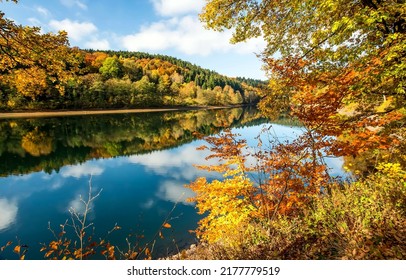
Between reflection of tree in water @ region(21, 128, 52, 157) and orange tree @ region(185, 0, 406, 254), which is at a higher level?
orange tree @ region(185, 0, 406, 254)

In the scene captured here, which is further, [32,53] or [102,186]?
[102,186]

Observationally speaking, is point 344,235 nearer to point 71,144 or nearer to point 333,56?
point 333,56

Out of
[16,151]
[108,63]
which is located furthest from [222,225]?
[108,63]

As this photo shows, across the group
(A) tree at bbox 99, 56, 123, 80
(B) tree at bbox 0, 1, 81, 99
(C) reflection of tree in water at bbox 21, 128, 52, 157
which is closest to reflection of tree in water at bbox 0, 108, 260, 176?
(C) reflection of tree in water at bbox 21, 128, 52, 157

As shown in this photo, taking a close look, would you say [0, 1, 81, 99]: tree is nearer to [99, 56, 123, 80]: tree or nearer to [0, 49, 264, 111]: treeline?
[0, 49, 264, 111]: treeline

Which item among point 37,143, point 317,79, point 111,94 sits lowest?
point 37,143

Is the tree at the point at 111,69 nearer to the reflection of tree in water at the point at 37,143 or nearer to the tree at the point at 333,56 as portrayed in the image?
the reflection of tree in water at the point at 37,143

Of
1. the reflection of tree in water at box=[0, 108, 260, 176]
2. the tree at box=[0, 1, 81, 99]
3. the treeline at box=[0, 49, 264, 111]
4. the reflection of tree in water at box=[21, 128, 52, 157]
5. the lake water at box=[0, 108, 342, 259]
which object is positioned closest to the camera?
the tree at box=[0, 1, 81, 99]

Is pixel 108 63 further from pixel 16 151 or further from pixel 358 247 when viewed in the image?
pixel 358 247

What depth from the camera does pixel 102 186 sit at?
18.4 m

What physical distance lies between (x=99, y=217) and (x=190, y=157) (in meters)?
13.7

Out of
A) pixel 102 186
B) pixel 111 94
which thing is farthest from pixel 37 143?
pixel 111 94

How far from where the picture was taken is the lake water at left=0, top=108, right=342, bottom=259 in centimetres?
1217

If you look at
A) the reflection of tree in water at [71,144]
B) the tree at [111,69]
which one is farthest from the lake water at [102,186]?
the tree at [111,69]
